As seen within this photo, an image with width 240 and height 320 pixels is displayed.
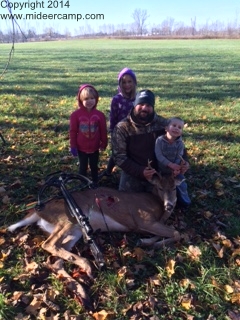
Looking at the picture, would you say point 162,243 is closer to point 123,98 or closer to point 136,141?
point 136,141

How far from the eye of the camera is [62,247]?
4.19 m

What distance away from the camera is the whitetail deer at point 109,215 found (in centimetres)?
430

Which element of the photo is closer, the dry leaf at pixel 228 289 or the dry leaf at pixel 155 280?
the dry leaf at pixel 228 289

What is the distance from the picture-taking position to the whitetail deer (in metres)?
4.30

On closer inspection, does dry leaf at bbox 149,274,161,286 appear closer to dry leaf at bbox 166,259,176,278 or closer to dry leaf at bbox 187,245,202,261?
dry leaf at bbox 166,259,176,278

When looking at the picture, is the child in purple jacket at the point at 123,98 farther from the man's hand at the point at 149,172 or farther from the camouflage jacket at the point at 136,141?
the man's hand at the point at 149,172

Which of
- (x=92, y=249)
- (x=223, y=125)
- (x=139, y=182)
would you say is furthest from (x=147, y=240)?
(x=223, y=125)

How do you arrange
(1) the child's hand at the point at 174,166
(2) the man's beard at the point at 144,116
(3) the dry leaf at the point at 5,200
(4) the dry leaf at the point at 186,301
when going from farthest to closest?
(3) the dry leaf at the point at 5,200, (2) the man's beard at the point at 144,116, (1) the child's hand at the point at 174,166, (4) the dry leaf at the point at 186,301

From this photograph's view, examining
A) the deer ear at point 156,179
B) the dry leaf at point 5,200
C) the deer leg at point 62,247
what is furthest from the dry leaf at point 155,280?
the dry leaf at point 5,200

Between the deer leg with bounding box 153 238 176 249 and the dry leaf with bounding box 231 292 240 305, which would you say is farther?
the deer leg with bounding box 153 238 176 249

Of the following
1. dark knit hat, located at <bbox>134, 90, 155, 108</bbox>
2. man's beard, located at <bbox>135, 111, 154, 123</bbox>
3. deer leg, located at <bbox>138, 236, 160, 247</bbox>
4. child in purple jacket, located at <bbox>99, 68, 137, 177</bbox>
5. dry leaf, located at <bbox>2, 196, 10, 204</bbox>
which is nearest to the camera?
deer leg, located at <bbox>138, 236, 160, 247</bbox>

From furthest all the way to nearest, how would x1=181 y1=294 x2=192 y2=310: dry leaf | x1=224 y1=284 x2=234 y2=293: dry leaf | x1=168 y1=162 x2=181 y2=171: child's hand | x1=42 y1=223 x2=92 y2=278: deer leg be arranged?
x1=168 y1=162 x2=181 y2=171: child's hand
x1=42 y1=223 x2=92 y2=278: deer leg
x1=224 y1=284 x2=234 y2=293: dry leaf
x1=181 y1=294 x2=192 y2=310: dry leaf

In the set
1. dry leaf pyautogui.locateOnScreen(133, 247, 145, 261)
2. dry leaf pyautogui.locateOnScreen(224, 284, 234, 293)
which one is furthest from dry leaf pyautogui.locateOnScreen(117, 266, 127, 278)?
dry leaf pyautogui.locateOnScreen(224, 284, 234, 293)

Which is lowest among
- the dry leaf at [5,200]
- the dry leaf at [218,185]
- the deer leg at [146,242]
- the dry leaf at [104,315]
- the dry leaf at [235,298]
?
the dry leaf at [104,315]
